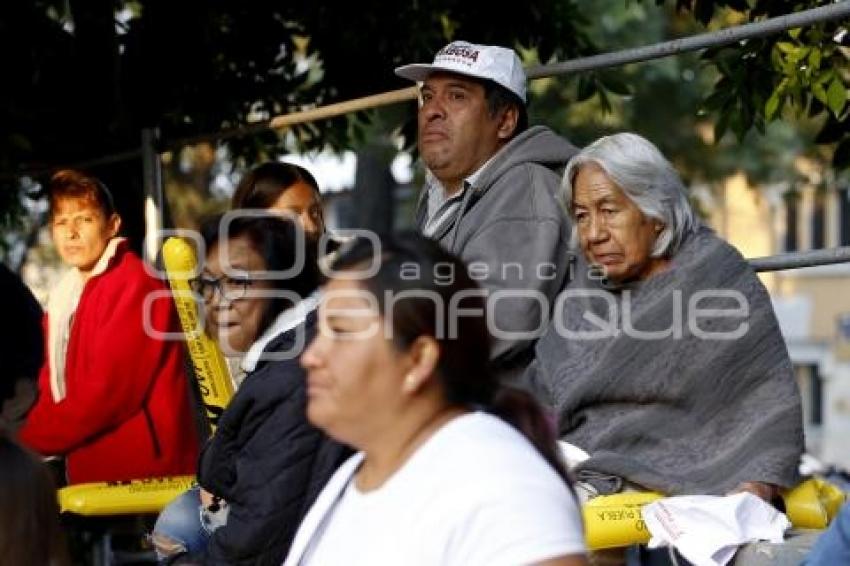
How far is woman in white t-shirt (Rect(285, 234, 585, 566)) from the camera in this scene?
3.17 metres

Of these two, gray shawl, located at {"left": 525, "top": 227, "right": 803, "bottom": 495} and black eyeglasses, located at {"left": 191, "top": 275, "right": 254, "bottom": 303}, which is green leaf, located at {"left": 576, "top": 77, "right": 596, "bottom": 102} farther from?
black eyeglasses, located at {"left": 191, "top": 275, "right": 254, "bottom": 303}

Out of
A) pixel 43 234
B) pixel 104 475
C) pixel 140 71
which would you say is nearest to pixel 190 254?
pixel 104 475

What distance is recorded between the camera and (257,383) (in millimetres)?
4527

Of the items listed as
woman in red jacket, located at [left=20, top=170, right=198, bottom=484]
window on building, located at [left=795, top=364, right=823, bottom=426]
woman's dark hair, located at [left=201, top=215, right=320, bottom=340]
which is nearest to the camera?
woman's dark hair, located at [left=201, top=215, right=320, bottom=340]

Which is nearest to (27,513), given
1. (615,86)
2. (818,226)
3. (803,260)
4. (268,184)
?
(268,184)

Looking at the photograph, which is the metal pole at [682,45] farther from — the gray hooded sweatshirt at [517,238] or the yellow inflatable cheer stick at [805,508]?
the yellow inflatable cheer stick at [805,508]

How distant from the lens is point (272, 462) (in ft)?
14.3

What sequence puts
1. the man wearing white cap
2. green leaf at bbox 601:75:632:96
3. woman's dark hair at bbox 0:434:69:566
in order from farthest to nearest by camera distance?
green leaf at bbox 601:75:632:96, the man wearing white cap, woman's dark hair at bbox 0:434:69:566

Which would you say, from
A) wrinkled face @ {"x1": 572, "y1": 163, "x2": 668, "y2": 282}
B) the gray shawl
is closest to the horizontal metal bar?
the gray shawl

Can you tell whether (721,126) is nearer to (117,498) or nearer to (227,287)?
(117,498)

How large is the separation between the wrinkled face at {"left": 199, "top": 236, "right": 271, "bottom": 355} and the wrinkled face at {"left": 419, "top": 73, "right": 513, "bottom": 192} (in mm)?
1104

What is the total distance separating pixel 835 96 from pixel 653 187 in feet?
6.33

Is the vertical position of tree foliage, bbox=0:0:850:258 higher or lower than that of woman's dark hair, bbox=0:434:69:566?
higher

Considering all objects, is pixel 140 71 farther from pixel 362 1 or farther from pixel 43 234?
pixel 43 234
